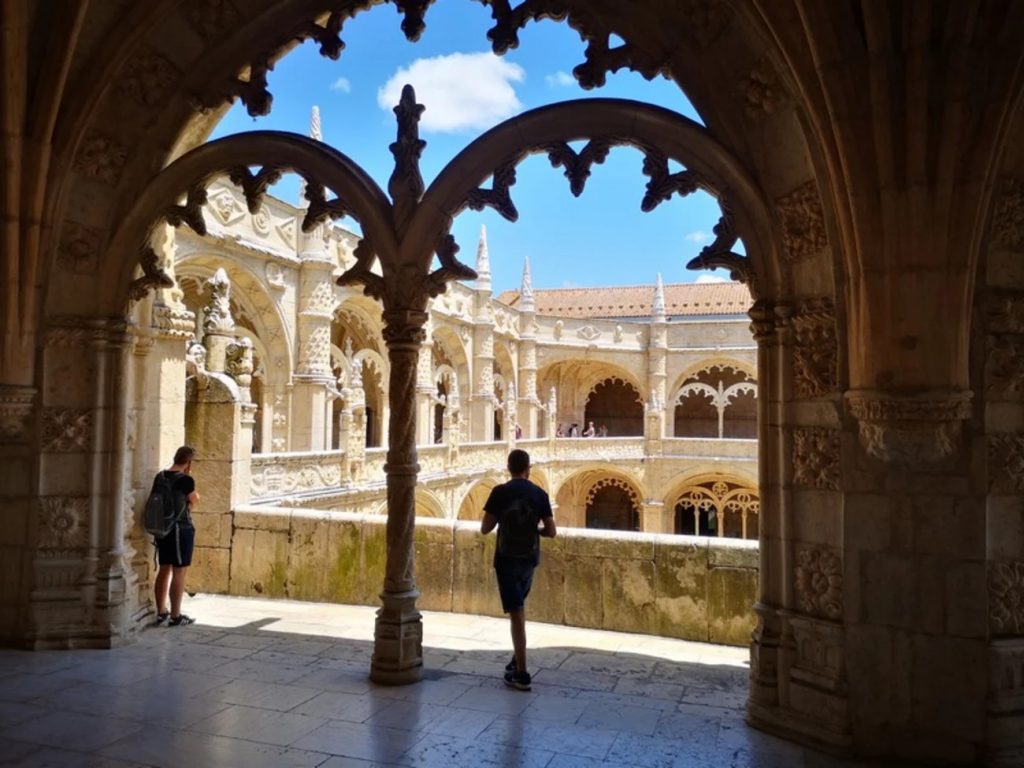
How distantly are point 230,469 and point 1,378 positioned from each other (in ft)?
7.65

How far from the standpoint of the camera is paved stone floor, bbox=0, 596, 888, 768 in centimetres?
266

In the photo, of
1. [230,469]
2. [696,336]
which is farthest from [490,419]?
[230,469]

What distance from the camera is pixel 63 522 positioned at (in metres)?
4.06

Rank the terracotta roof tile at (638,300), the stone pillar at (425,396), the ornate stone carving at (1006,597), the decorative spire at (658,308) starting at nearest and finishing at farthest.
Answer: the ornate stone carving at (1006,597) < the stone pillar at (425,396) < the decorative spire at (658,308) < the terracotta roof tile at (638,300)

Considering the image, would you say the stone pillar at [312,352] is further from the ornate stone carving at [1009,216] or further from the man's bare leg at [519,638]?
the ornate stone carving at [1009,216]

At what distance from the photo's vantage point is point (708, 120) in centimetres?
335

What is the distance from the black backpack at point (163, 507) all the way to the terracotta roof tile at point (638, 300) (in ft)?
73.7

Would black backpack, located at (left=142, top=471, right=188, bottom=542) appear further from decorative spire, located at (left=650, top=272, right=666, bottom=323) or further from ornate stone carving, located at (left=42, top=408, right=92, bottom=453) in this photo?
decorative spire, located at (left=650, top=272, right=666, bottom=323)

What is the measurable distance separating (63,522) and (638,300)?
26763 mm

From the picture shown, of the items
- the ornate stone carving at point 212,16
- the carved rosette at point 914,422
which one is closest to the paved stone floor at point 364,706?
the carved rosette at point 914,422

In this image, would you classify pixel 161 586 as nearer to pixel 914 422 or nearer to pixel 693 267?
pixel 693 267

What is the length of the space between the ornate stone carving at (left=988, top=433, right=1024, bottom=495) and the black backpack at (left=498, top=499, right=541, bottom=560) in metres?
1.87

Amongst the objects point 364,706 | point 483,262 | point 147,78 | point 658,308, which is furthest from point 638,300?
point 364,706

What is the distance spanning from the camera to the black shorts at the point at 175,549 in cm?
453
